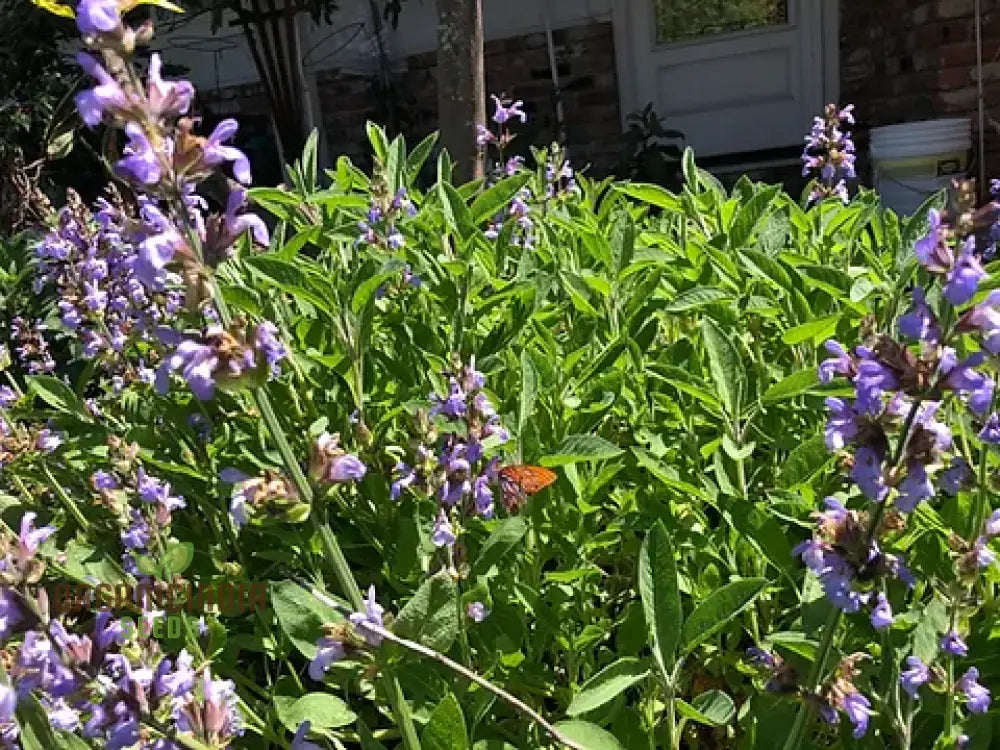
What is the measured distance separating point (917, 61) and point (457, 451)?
6.68 metres

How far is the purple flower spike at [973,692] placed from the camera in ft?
3.92

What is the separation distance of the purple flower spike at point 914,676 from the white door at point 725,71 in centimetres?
730

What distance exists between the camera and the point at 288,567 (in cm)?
177

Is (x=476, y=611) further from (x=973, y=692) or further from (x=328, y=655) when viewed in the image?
(x=973, y=692)

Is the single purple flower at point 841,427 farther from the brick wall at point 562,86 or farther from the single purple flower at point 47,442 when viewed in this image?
the brick wall at point 562,86

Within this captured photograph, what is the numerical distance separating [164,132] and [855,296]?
1050mm

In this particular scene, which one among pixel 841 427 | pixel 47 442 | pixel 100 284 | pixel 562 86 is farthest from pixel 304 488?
pixel 562 86

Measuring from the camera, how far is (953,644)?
45.6 inches

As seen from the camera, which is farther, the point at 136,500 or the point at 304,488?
the point at 136,500

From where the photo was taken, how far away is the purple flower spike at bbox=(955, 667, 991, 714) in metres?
1.20

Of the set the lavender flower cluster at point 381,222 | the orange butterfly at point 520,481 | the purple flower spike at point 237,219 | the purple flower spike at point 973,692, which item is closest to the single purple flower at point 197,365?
the purple flower spike at point 237,219

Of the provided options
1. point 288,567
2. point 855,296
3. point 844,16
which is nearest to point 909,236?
point 855,296

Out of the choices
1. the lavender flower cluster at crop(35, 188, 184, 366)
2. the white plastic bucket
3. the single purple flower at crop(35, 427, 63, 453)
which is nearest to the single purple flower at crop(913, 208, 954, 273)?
the lavender flower cluster at crop(35, 188, 184, 366)

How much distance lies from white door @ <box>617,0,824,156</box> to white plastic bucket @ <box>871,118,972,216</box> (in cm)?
149
